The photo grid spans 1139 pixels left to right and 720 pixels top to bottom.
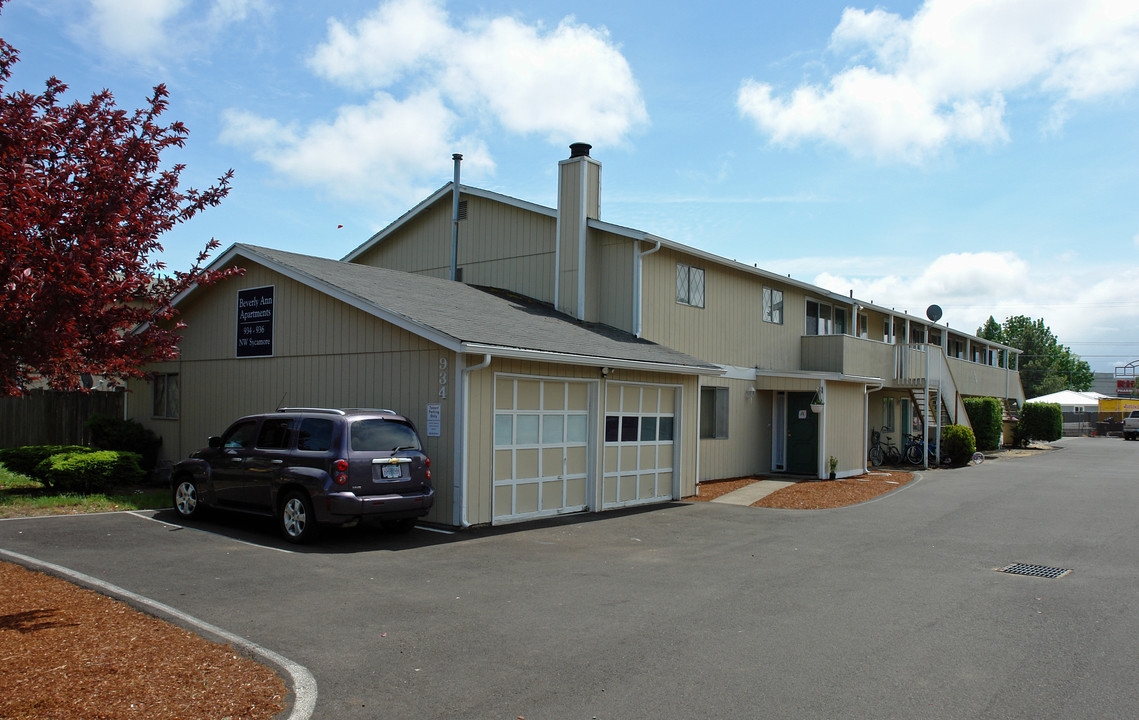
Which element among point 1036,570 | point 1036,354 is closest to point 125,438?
point 1036,570

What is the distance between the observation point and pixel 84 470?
13914 millimetres

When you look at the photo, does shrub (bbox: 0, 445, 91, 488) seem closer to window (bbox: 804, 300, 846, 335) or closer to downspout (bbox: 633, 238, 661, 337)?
downspout (bbox: 633, 238, 661, 337)

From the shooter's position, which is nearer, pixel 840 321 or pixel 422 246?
pixel 422 246

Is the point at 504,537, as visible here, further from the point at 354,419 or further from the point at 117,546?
the point at 117,546

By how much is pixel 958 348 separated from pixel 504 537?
3696 cm

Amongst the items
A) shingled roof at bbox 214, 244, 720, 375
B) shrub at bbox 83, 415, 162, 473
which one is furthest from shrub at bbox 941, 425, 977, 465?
shrub at bbox 83, 415, 162, 473

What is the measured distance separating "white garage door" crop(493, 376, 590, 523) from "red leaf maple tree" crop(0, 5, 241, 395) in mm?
6131

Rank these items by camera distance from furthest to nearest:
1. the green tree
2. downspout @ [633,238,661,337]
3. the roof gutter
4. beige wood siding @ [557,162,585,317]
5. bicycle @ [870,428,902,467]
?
1. the green tree
2. bicycle @ [870,428,902,467]
3. beige wood siding @ [557,162,585,317]
4. downspout @ [633,238,661,337]
5. the roof gutter

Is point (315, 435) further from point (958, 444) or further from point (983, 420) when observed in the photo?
point (983, 420)

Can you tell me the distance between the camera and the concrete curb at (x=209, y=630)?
5.16 metres

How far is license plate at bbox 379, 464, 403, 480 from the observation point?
10.5m

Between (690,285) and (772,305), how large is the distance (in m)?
4.14

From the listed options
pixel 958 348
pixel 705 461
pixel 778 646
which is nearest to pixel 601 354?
pixel 705 461

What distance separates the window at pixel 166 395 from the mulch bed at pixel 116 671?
35.8 feet
